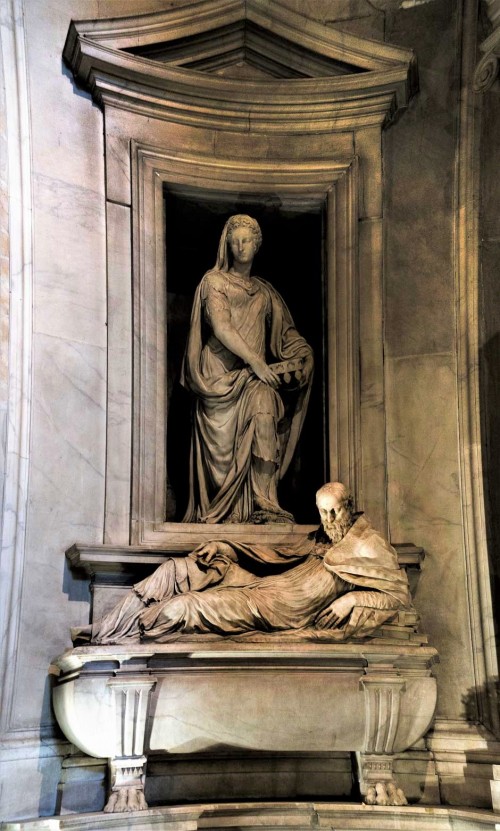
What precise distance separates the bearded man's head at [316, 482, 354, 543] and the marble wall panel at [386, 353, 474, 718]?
2.05ft

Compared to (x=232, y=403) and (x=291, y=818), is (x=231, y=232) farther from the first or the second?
(x=291, y=818)

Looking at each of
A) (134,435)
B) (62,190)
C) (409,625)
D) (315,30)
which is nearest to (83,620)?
→ (134,435)

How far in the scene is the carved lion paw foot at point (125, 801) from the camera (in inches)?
253

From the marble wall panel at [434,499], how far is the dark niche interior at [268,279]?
0.47 m

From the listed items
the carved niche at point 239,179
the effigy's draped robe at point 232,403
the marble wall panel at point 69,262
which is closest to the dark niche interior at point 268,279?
the carved niche at point 239,179

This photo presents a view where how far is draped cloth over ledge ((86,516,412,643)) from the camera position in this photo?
6.78 m

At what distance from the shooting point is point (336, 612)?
687 cm

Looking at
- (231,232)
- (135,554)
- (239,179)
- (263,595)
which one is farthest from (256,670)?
(239,179)

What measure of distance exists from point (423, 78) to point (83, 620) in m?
3.96

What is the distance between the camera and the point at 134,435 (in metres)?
7.63

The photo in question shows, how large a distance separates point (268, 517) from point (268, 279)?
5.96 feet

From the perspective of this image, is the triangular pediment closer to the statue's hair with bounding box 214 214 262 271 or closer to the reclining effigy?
the statue's hair with bounding box 214 214 262 271

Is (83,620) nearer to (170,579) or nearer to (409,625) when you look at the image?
(170,579)

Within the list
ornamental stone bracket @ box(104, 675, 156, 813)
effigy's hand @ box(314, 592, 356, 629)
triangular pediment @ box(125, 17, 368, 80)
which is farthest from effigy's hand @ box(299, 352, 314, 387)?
ornamental stone bracket @ box(104, 675, 156, 813)
